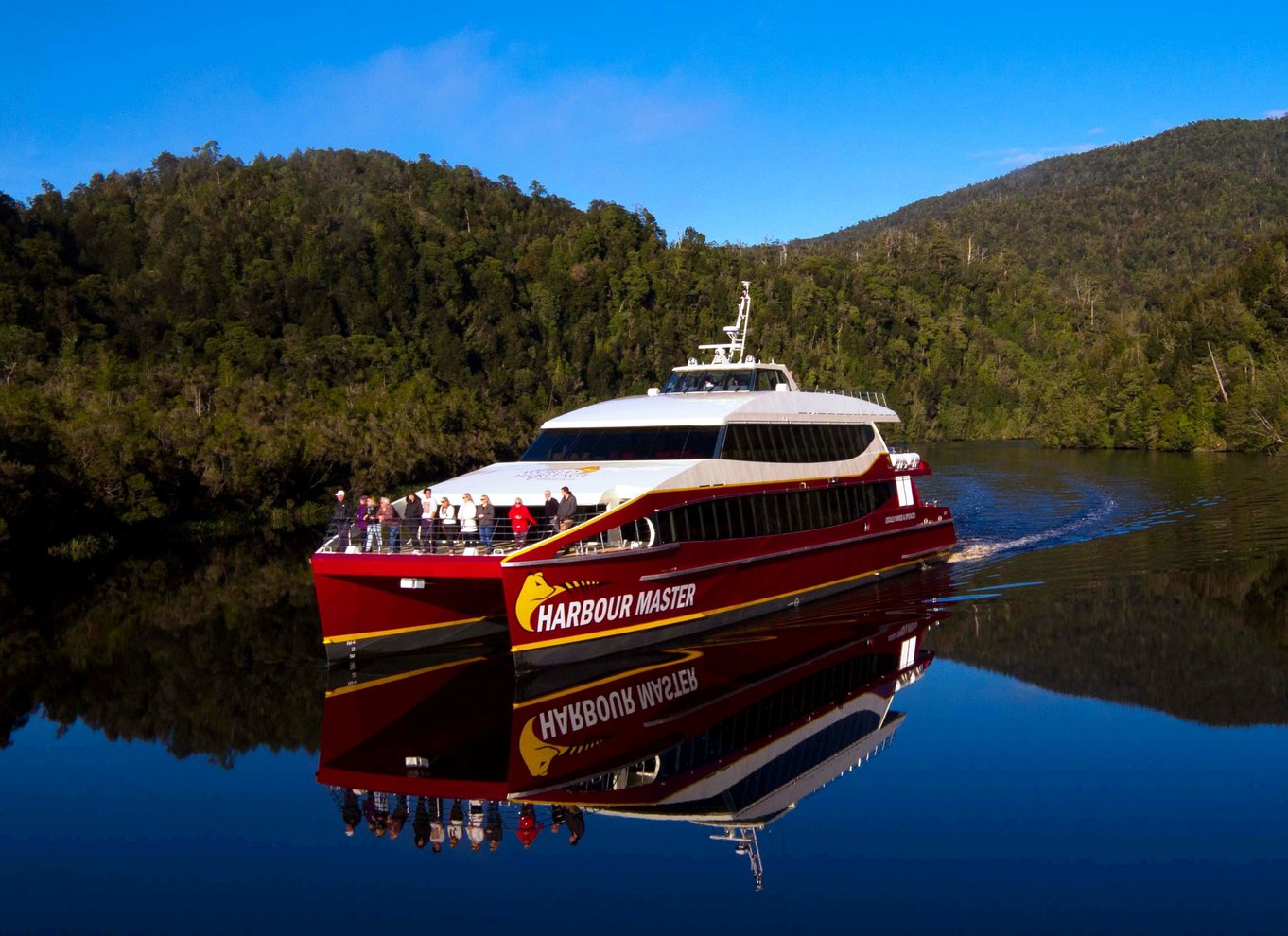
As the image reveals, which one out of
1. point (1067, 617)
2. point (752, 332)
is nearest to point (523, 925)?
point (1067, 617)

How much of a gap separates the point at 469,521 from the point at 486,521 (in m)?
0.37

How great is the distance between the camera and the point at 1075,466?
64625 mm

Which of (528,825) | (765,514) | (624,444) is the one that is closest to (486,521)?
(624,444)

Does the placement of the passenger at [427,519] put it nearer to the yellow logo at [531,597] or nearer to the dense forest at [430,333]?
the yellow logo at [531,597]

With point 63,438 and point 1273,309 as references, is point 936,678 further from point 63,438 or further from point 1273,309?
point 1273,309

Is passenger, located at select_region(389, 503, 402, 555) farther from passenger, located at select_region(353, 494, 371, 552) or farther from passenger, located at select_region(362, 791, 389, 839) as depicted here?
passenger, located at select_region(362, 791, 389, 839)

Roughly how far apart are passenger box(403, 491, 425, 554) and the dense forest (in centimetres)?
1681

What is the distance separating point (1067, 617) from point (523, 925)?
15.8 m

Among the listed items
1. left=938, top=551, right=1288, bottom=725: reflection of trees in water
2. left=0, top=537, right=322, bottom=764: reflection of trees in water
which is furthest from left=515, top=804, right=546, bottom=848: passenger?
left=938, top=551, right=1288, bottom=725: reflection of trees in water

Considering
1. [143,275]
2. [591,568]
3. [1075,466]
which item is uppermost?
[143,275]

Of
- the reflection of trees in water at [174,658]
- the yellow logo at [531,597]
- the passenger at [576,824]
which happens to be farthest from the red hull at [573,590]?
the passenger at [576,824]

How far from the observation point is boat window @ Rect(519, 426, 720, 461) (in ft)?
75.5

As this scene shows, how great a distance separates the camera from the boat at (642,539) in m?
19.2

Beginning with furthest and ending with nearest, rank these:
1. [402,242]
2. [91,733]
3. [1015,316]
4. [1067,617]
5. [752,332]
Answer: [1015,316] < [752,332] < [402,242] < [1067,617] < [91,733]
